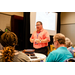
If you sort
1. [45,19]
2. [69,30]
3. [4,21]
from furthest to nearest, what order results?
[69,30] < [45,19] < [4,21]

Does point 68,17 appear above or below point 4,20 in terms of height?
above

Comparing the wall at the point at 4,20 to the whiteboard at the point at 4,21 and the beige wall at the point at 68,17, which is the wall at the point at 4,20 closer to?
the whiteboard at the point at 4,21

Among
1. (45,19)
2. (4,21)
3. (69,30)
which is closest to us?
(4,21)

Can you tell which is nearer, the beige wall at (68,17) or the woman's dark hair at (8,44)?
the woman's dark hair at (8,44)

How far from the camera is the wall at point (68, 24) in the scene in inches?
238

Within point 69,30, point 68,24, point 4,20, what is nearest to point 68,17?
point 68,24

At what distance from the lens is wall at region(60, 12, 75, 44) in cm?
605

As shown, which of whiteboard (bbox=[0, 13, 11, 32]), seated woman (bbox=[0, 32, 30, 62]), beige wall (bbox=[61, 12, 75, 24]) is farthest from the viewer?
beige wall (bbox=[61, 12, 75, 24])

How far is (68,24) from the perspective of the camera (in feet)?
20.5

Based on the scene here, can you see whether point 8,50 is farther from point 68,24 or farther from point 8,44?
point 68,24

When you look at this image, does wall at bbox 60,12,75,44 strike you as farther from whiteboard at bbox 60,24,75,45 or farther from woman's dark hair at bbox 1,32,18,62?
woman's dark hair at bbox 1,32,18,62

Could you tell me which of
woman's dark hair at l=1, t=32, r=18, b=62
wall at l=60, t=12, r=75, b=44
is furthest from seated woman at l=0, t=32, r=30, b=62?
wall at l=60, t=12, r=75, b=44

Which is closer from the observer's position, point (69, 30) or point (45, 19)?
point (45, 19)

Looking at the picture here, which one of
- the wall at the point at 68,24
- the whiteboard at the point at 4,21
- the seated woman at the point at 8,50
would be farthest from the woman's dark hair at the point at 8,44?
the wall at the point at 68,24
